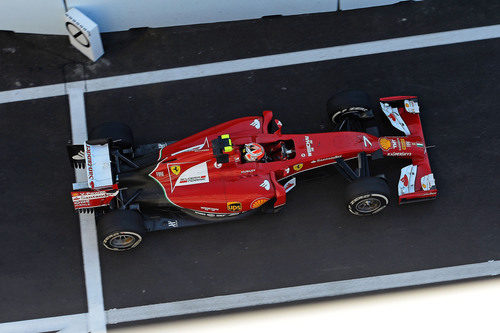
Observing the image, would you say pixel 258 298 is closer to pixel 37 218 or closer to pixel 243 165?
pixel 243 165

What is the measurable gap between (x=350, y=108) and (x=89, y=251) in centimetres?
457

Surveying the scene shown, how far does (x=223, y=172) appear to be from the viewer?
28.0ft

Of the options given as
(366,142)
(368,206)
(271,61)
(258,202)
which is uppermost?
(271,61)

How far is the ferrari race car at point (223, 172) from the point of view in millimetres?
8352

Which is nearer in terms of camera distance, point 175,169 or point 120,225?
point 120,225

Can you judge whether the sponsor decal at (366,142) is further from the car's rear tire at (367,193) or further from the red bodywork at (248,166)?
the car's rear tire at (367,193)

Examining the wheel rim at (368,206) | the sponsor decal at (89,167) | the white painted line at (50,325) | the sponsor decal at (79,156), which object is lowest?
the white painted line at (50,325)

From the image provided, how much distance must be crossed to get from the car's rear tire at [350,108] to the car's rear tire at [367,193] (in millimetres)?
1112

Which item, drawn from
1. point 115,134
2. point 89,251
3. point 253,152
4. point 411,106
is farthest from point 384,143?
point 89,251

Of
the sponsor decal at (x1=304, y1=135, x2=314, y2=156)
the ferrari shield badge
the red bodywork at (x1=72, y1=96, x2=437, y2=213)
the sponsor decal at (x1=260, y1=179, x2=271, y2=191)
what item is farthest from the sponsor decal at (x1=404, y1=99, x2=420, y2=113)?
the ferrari shield badge

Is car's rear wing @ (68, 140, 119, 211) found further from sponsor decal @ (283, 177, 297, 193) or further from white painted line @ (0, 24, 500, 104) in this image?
sponsor decal @ (283, 177, 297, 193)

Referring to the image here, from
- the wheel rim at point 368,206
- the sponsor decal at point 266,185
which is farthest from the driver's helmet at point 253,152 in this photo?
the wheel rim at point 368,206

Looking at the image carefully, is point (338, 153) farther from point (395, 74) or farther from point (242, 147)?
point (395, 74)

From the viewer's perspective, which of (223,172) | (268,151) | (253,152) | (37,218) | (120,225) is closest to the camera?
(120,225)
